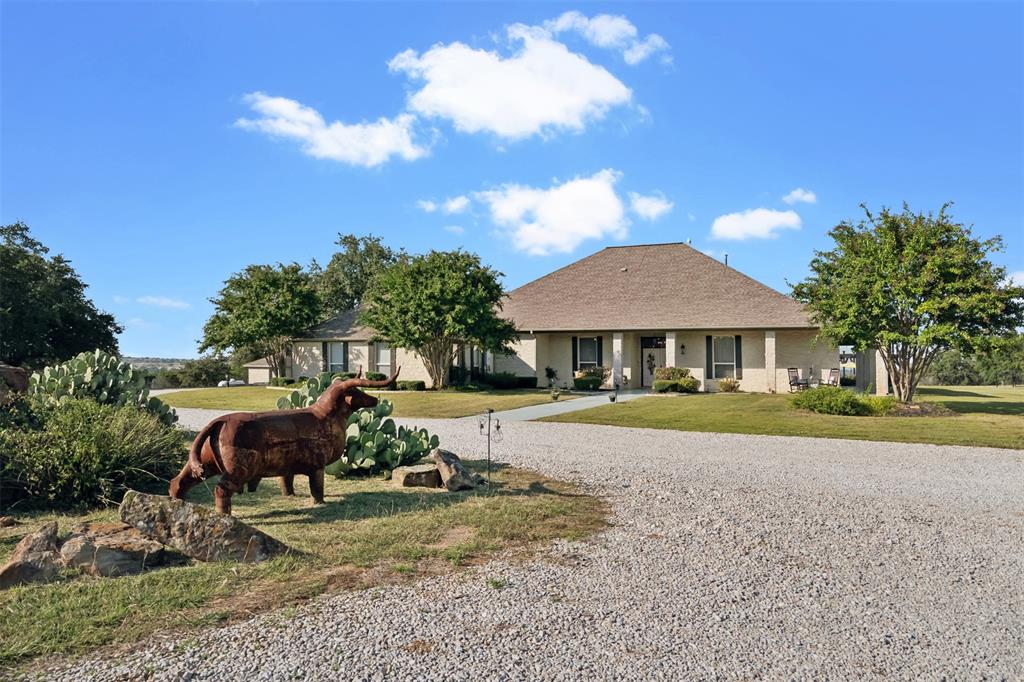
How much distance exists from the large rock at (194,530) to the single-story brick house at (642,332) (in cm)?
2631

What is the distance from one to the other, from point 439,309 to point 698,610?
2553cm

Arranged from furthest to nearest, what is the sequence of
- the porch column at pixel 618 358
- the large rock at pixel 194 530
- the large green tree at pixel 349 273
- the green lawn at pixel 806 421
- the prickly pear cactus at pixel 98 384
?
the large green tree at pixel 349 273
the porch column at pixel 618 358
the green lawn at pixel 806 421
the prickly pear cactus at pixel 98 384
the large rock at pixel 194 530

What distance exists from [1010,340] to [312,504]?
68.9 ft

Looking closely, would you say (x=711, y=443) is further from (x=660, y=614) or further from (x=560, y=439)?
(x=660, y=614)

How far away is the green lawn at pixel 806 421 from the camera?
1427cm

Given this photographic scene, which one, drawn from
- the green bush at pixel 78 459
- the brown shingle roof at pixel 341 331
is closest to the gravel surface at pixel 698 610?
the green bush at pixel 78 459

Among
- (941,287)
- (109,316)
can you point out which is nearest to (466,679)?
(941,287)

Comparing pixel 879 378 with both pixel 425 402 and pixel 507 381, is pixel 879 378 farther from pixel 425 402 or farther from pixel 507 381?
pixel 425 402

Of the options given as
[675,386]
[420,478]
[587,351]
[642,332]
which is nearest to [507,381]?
[587,351]

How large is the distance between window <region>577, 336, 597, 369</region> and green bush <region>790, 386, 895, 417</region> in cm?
1393

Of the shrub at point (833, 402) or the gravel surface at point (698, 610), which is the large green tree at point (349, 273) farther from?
the gravel surface at point (698, 610)

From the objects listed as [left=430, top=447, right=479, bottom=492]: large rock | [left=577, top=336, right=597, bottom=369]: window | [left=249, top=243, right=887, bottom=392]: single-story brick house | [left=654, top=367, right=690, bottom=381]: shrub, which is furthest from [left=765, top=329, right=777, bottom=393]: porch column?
[left=430, top=447, right=479, bottom=492]: large rock

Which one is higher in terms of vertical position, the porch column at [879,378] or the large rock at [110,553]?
the porch column at [879,378]

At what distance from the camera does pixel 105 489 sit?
295 inches
